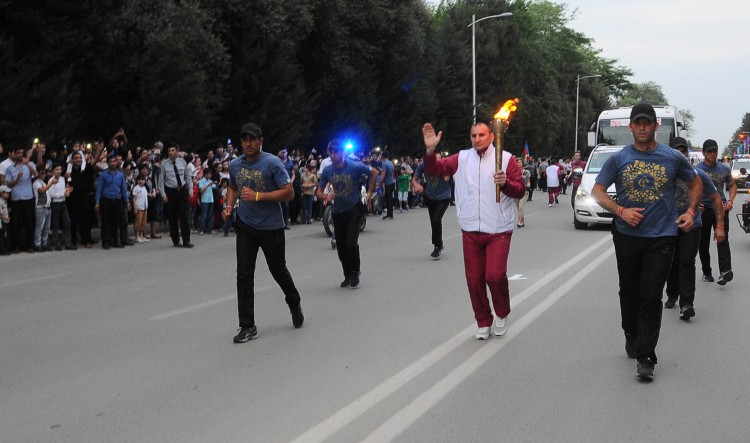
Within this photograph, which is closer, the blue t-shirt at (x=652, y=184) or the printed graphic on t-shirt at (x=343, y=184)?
the blue t-shirt at (x=652, y=184)

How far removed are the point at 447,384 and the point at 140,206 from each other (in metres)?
12.1

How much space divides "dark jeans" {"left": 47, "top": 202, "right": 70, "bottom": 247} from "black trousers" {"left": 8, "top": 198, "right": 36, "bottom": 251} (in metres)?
0.43

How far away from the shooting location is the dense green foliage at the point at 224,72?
1938 cm

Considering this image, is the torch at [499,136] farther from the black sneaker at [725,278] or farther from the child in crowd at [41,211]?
the child in crowd at [41,211]

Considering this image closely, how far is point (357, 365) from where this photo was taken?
6.43 m

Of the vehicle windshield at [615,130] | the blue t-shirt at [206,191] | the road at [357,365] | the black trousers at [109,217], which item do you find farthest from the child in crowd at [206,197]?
the vehicle windshield at [615,130]

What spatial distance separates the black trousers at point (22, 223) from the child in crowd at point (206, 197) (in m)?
4.30

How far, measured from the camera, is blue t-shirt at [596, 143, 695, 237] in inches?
240

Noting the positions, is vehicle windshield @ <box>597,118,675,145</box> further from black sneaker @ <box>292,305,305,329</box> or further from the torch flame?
black sneaker @ <box>292,305,305,329</box>

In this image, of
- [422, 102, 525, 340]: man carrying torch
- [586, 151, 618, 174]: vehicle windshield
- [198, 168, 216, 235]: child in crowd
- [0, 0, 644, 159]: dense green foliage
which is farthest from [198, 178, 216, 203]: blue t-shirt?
[422, 102, 525, 340]: man carrying torch

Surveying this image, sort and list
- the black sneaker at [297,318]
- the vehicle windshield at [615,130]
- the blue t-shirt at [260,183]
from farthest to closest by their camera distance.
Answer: the vehicle windshield at [615,130], the black sneaker at [297,318], the blue t-shirt at [260,183]

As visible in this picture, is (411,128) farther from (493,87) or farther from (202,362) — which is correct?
(202,362)

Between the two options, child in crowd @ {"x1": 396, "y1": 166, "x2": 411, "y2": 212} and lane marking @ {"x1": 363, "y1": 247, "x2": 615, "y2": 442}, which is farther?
child in crowd @ {"x1": 396, "y1": 166, "x2": 411, "y2": 212}

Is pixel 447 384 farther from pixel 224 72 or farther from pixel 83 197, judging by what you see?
pixel 224 72
